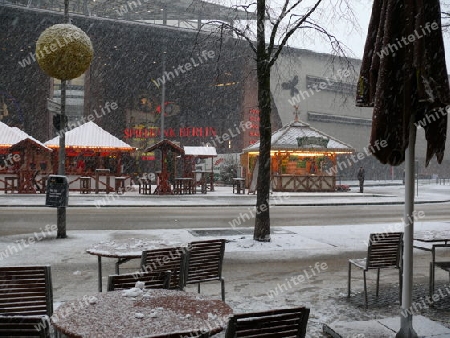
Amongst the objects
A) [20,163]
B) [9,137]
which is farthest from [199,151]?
[9,137]

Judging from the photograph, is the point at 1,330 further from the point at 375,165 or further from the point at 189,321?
the point at 375,165

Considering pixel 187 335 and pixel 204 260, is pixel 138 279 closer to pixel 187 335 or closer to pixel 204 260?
pixel 187 335

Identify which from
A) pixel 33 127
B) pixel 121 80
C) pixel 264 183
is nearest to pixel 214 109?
pixel 121 80

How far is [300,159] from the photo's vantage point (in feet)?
126

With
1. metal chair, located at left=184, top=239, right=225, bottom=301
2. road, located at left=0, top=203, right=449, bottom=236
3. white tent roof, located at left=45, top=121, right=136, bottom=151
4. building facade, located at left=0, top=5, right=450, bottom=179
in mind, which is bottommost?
Result: road, located at left=0, top=203, right=449, bottom=236

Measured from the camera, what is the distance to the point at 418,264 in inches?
401

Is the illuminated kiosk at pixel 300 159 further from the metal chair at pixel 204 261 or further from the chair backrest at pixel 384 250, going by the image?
the metal chair at pixel 204 261

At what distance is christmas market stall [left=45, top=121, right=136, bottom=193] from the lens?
30453 mm

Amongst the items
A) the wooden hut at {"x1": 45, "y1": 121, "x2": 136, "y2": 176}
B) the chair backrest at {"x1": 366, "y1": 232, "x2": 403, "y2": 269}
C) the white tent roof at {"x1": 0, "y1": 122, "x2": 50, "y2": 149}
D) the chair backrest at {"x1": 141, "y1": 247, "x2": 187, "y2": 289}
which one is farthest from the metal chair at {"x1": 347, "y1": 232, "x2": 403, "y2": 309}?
the white tent roof at {"x1": 0, "y1": 122, "x2": 50, "y2": 149}

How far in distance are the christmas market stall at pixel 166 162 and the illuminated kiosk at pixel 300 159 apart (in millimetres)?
6879

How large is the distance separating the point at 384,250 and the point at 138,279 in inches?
171

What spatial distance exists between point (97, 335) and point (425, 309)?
5189 mm

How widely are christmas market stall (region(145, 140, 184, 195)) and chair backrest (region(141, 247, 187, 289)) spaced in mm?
22969

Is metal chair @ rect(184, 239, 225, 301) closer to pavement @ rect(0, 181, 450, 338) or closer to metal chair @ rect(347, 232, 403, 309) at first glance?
pavement @ rect(0, 181, 450, 338)
